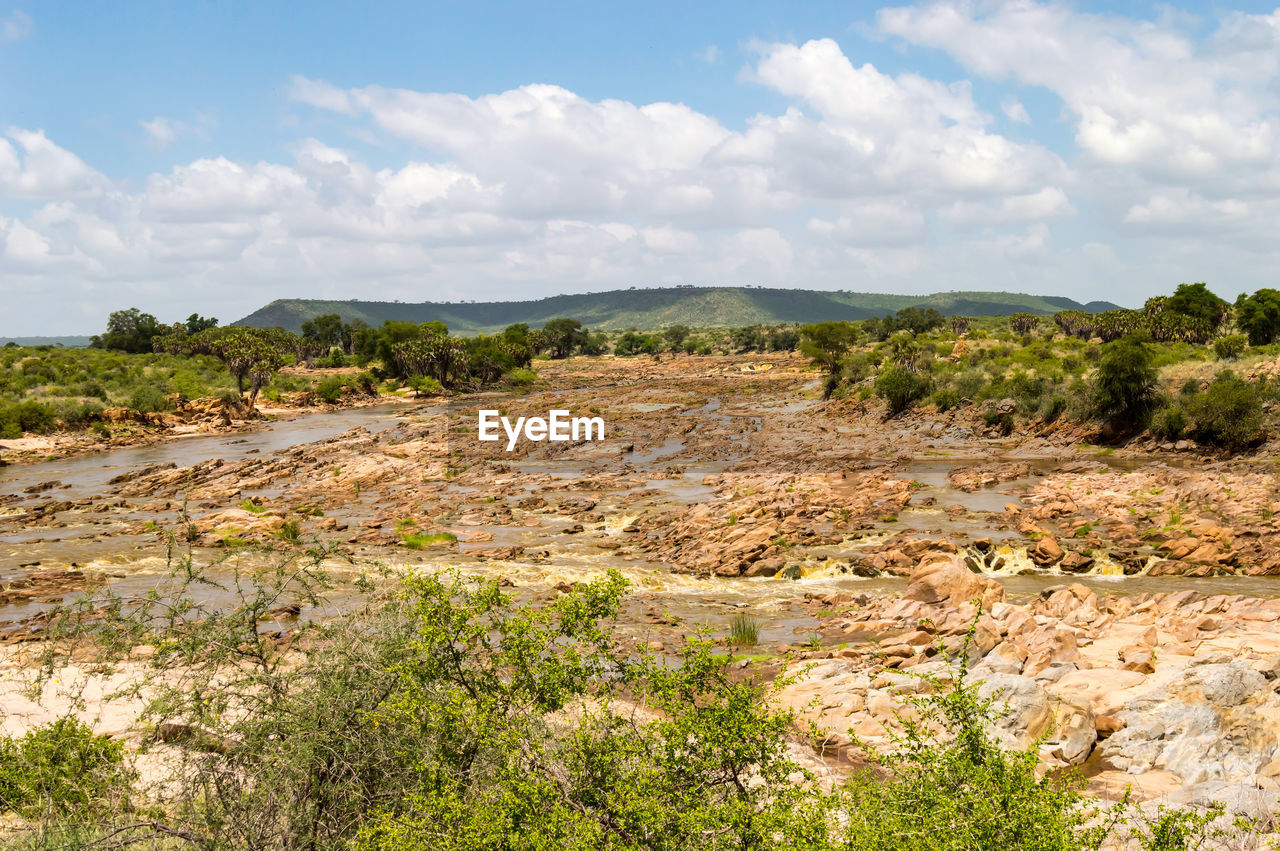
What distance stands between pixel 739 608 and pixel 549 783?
45.2 ft

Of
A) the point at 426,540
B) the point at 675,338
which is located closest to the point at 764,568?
the point at 426,540

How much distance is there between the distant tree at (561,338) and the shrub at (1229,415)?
134685 mm

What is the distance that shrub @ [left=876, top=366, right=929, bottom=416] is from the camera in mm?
54656

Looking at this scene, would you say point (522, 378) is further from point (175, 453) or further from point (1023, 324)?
point (1023, 324)

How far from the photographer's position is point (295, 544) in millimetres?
25438

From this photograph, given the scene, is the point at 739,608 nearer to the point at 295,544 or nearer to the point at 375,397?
the point at 295,544

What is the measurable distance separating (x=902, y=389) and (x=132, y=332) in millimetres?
109449

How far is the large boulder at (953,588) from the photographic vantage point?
18.3 metres

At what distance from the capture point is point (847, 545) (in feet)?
83.8

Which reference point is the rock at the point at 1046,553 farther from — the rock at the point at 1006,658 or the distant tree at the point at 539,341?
the distant tree at the point at 539,341

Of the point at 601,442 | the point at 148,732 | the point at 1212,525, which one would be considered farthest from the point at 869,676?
the point at 601,442

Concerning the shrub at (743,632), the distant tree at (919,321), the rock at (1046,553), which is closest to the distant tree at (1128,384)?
the rock at (1046,553)

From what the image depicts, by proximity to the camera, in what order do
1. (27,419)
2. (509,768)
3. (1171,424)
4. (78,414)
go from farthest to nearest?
1. (78,414)
2. (27,419)
3. (1171,424)
4. (509,768)

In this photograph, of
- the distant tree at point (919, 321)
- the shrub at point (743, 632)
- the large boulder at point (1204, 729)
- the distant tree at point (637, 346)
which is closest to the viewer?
the large boulder at point (1204, 729)
